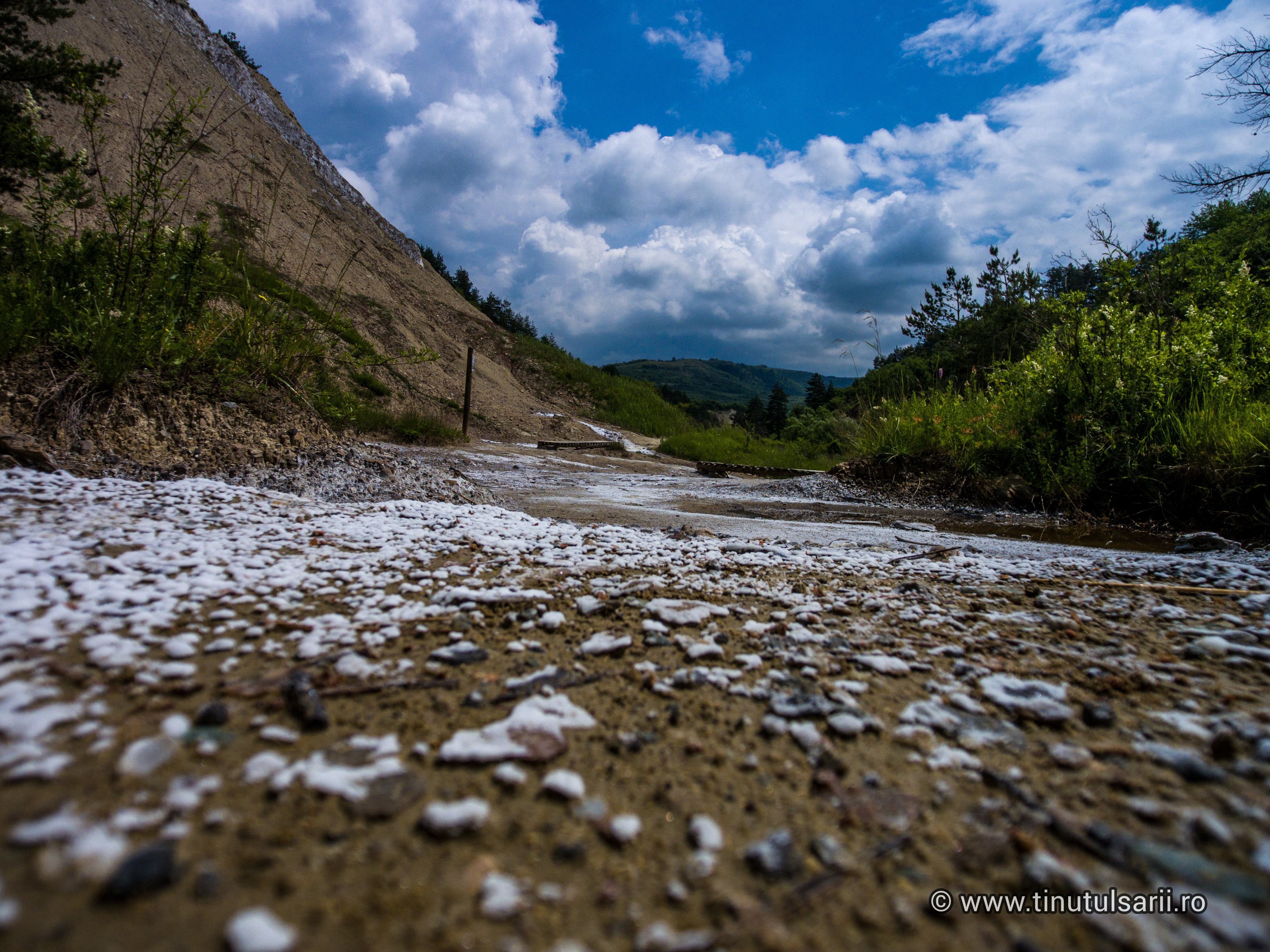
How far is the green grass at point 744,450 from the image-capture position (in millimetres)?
13664

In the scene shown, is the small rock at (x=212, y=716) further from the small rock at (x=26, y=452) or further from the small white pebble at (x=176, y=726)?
the small rock at (x=26, y=452)

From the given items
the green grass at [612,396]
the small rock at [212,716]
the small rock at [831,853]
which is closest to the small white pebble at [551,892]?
the small rock at [831,853]

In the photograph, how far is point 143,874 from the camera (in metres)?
0.85

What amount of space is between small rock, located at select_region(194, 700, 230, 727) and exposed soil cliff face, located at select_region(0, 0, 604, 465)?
13019mm

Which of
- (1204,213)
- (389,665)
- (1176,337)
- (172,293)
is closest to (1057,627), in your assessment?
(389,665)

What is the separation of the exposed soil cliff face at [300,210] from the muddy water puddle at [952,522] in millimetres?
10841

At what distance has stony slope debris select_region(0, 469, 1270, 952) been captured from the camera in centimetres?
87

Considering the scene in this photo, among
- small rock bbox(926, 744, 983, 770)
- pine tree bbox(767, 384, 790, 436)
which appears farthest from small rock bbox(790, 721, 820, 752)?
pine tree bbox(767, 384, 790, 436)

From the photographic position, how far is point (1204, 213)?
97.8ft

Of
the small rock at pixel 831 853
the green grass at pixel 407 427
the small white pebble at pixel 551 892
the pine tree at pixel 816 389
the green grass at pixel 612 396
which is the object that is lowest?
the small white pebble at pixel 551 892

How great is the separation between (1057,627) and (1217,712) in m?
0.65

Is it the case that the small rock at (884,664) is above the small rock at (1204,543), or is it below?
below

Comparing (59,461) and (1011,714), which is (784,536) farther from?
(59,461)

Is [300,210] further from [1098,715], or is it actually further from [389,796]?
[1098,715]
